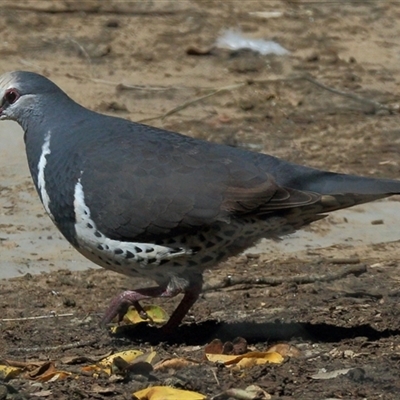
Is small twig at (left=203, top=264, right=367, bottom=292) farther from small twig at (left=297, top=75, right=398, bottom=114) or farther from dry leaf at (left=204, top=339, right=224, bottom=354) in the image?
small twig at (left=297, top=75, right=398, bottom=114)

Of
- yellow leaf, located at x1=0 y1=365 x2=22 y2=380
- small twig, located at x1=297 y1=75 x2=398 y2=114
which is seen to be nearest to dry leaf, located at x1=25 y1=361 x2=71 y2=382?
yellow leaf, located at x1=0 y1=365 x2=22 y2=380

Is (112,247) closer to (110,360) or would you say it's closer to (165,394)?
(110,360)

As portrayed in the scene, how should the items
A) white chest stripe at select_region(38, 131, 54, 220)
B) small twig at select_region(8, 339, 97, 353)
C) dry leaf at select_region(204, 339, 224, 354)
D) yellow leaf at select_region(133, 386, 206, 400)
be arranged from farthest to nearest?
1. white chest stripe at select_region(38, 131, 54, 220)
2. small twig at select_region(8, 339, 97, 353)
3. dry leaf at select_region(204, 339, 224, 354)
4. yellow leaf at select_region(133, 386, 206, 400)

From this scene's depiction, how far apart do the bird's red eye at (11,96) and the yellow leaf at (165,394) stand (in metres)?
2.09

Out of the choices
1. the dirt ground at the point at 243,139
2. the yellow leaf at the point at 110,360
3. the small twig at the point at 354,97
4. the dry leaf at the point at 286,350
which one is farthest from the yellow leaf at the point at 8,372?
the small twig at the point at 354,97

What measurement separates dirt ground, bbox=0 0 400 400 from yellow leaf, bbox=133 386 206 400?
8 centimetres

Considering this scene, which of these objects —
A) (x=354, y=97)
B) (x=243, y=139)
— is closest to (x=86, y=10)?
(x=354, y=97)

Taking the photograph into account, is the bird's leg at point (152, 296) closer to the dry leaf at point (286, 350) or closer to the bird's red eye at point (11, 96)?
the dry leaf at point (286, 350)

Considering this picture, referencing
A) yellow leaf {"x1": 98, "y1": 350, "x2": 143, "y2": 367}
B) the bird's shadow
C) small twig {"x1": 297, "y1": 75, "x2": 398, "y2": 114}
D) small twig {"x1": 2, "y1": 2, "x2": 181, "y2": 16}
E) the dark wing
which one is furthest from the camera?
small twig {"x1": 2, "y1": 2, "x2": 181, "y2": 16}

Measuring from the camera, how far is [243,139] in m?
8.88

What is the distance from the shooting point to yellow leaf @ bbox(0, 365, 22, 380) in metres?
4.99

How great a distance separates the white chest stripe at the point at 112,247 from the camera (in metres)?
5.49

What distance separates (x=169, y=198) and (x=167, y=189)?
0.05m

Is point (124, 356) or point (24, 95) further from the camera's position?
point (24, 95)
